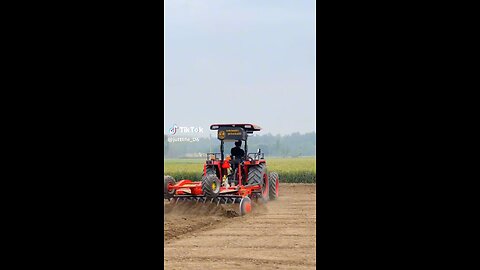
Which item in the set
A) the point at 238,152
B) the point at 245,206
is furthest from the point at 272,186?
the point at 245,206

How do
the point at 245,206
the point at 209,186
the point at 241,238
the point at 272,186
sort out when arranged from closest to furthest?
1. the point at 241,238
2. the point at 209,186
3. the point at 245,206
4. the point at 272,186

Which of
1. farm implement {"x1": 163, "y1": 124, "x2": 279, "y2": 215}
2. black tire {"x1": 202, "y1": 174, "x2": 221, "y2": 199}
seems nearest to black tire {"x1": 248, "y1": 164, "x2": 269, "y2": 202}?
farm implement {"x1": 163, "y1": 124, "x2": 279, "y2": 215}

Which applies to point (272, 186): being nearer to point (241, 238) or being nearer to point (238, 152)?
point (238, 152)

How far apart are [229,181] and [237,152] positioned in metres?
0.57

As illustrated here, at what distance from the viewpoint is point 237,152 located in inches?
424

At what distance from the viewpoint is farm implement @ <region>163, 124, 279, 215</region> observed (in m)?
9.53

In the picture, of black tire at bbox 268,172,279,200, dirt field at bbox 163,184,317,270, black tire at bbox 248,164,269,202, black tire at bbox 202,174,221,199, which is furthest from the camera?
black tire at bbox 268,172,279,200

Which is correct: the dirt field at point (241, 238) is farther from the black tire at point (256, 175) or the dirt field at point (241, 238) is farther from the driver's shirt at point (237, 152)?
the driver's shirt at point (237, 152)

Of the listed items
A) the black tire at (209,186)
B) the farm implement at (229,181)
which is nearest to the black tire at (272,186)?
the farm implement at (229,181)

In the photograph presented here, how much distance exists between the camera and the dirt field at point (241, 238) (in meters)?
5.55

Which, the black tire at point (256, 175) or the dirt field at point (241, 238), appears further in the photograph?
the black tire at point (256, 175)

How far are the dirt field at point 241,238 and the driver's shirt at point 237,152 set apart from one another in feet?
3.21

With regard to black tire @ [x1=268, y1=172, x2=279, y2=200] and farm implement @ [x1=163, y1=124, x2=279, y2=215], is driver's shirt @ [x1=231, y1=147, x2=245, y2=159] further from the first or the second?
black tire @ [x1=268, y1=172, x2=279, y2=200]
